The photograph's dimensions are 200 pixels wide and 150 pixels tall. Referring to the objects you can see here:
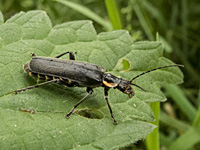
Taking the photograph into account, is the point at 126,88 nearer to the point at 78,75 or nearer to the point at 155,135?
the point at 78,75

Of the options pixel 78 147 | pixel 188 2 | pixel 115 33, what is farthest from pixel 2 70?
pixel 188 2

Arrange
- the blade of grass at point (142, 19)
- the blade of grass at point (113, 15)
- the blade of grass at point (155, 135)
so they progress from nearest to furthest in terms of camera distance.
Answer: the blade of grass at point (155, 135)
the blade of grass at point (113, 15)
the blade of grass at point (142, 19)

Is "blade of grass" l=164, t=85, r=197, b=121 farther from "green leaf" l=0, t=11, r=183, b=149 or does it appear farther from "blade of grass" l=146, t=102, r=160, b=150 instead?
"blade of grass" l=146, t=102, r=160, b=150

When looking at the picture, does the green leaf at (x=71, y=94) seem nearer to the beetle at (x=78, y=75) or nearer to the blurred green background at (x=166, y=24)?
the beetle at (x=78, y=75)

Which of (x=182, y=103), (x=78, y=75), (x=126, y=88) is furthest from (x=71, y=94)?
(x=182, y=103)

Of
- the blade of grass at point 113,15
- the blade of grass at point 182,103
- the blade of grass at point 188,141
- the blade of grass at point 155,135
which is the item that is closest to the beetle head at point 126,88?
the blade of grass at point 155,135

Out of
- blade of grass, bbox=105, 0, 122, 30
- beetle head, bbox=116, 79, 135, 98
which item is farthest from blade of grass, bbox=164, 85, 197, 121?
beetle head, bbox=116, 79, 135, 98
